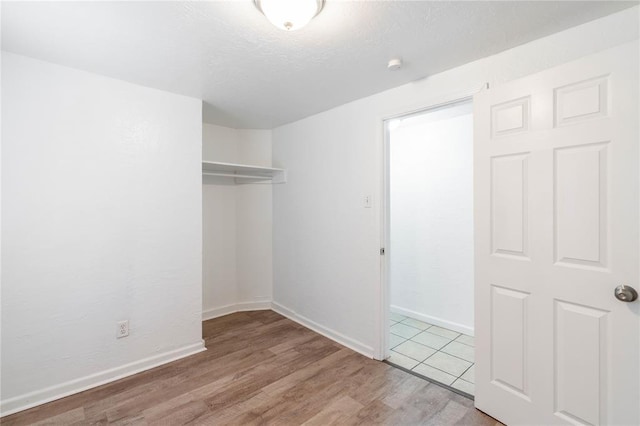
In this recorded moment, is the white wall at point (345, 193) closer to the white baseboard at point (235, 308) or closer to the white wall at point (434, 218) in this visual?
the white baseboard at point (235, 308)

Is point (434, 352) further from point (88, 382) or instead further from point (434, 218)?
point (88, 382)

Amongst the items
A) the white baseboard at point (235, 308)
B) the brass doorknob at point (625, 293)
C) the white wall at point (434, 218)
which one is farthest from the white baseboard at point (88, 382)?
the brass doorknob at point (625, 293)

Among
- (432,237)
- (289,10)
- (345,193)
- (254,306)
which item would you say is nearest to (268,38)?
(289,10)

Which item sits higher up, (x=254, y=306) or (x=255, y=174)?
(x=255, y=174)

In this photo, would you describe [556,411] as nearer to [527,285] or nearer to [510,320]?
[510,320]

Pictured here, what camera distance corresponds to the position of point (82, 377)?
211cm

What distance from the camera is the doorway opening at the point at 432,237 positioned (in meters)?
2.95

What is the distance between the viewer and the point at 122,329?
2281mm

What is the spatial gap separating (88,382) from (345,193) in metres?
2.52

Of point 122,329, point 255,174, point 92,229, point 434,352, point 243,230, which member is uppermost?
point 255,174

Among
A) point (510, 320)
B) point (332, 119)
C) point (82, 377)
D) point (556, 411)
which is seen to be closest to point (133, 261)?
point (82, 377)

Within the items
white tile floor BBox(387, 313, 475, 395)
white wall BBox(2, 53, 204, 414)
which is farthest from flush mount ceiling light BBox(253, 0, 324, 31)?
white tile floor BBox(387, 313, 475, 395)

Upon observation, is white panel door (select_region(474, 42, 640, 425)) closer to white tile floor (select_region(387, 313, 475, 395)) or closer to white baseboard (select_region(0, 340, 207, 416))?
white tile floor (select_region(387, 313, 475, 395))

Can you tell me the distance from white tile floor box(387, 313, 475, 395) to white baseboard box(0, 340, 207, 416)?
1870 millimetres
